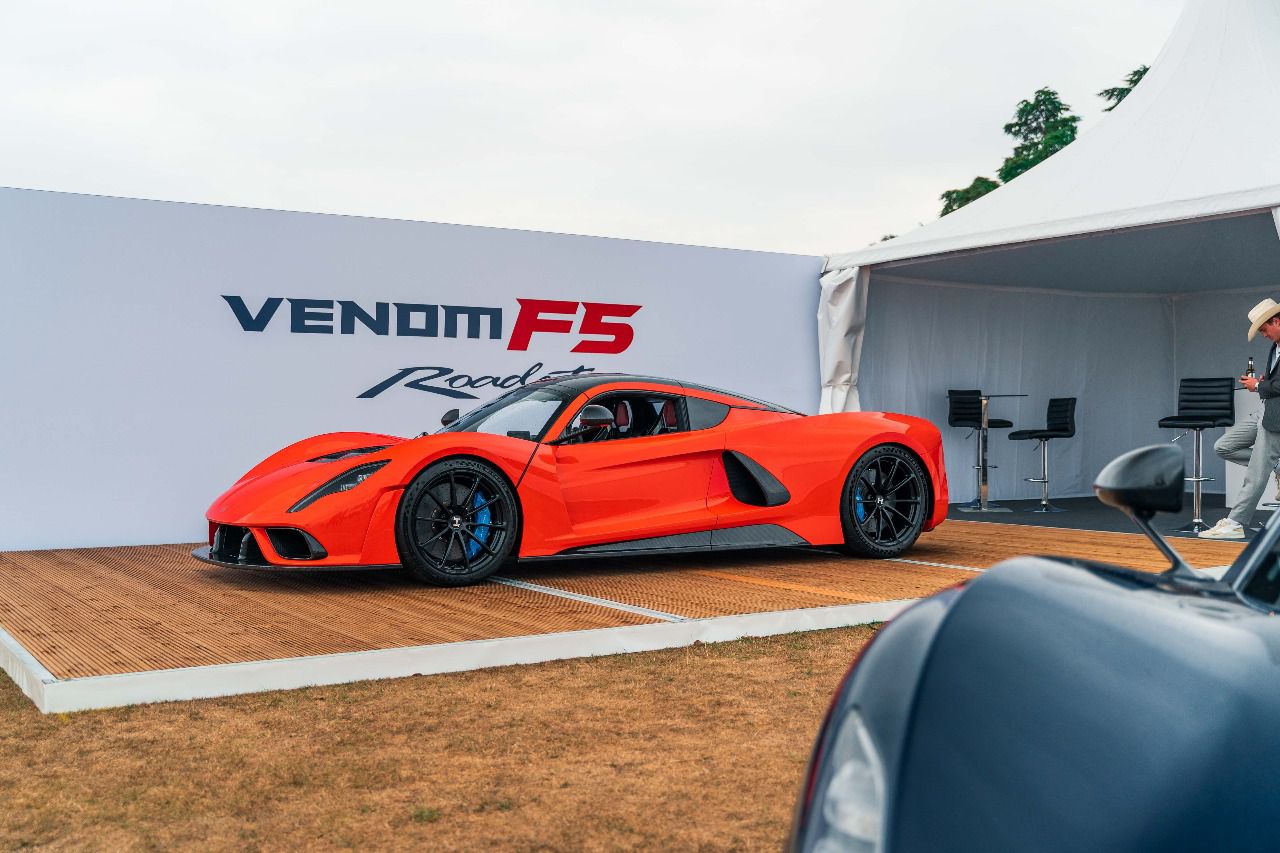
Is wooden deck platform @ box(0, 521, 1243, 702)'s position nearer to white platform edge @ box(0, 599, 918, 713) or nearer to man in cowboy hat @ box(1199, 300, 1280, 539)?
white platform edge @ box(0, 599, 918, 713)

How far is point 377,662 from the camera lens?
404 centimetres

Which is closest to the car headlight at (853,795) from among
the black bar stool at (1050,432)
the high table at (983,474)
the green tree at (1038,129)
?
the high table at (983,474)

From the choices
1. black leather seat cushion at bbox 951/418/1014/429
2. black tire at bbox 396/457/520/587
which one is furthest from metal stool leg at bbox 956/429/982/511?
black tire at bbox 396/457/520/587

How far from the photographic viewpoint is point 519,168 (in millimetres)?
12578

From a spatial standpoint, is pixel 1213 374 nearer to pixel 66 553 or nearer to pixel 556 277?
pixel 556 277

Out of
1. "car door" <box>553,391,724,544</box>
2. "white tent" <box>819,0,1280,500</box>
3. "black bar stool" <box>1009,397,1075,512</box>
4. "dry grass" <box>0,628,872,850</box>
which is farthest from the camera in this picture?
"black bar stool" <box>1009,397,1075,512</box>

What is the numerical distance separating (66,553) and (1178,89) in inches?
358

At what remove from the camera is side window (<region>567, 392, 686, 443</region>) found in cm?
634

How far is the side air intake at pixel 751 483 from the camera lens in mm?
6516

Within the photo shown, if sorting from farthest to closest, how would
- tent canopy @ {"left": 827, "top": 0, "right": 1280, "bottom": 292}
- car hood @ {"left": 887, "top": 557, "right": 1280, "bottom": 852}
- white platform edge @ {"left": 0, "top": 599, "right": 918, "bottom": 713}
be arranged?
tent canopy @ {"left": 827, "top": 0, "right": 1280, "bottom": 292} → white platform edge @ {"left": 0, "top": 599, "right": 918, "bottom": 713} → car hood @ {"left": 887, "top": 557, "right": 1280, "bottom": 852}

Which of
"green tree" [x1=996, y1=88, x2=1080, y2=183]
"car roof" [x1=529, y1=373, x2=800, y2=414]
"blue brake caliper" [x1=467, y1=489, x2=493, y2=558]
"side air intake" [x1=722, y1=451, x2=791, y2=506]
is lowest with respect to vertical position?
"blue brake caliper" [x1=467, y1=489, x2=493, y2=558]

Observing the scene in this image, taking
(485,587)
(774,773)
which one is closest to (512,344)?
(485,587)

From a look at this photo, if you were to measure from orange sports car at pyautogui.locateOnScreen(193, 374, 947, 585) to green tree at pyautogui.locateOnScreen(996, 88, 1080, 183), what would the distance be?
3739 cm

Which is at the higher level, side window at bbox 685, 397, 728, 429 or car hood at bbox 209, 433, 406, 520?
side window at bbox 685, 397, 728, 429
